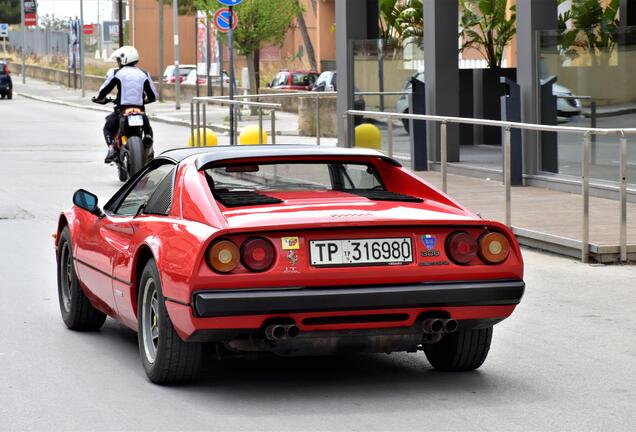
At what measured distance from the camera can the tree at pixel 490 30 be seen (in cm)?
2547

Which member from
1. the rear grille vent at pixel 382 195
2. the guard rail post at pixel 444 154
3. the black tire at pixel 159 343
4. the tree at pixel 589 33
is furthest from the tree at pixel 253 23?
the black tire at pixel 159 343

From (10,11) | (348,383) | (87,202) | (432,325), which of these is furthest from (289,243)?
(10,11)

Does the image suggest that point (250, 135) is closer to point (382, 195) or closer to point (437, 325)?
point (382, 195)

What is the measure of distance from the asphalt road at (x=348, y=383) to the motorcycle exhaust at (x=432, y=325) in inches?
12.8

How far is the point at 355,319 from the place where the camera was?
22.6 feet

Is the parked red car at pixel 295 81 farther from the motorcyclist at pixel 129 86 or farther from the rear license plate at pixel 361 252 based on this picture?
the rear license plate at pixel 361 252

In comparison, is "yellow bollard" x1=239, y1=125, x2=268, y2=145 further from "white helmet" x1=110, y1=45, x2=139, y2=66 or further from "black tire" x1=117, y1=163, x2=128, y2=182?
"white helmet" x1=110, y1=45, x2=139, y2=66

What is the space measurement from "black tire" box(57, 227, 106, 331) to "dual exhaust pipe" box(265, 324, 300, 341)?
8.24ft

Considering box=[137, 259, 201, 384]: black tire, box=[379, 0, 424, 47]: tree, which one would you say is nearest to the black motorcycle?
box=[379, 0, 424, 47]: tree

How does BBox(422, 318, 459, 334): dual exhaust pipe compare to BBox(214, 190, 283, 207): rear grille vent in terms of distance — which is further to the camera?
BBox(214, 190, 283, 207): rear grille vent

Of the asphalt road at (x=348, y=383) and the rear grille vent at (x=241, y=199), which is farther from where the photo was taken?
the rear grille vent at (x=241, y=199)

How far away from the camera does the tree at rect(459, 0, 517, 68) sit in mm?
25469

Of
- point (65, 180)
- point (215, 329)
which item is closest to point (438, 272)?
point (215, 329)

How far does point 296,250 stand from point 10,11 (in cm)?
12631
